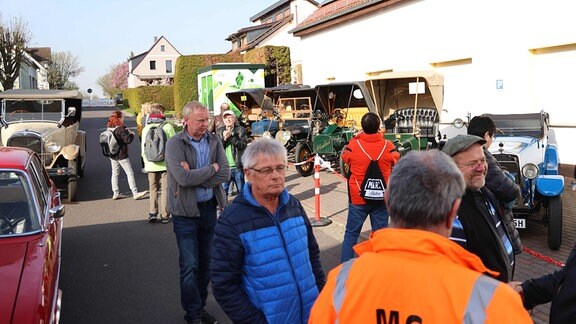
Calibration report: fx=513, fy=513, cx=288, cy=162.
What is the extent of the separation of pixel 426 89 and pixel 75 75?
76606mm

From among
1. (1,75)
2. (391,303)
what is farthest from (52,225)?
(1,75)

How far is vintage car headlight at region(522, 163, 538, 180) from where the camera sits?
258 inches

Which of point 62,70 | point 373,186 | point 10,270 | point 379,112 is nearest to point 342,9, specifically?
point 379,112

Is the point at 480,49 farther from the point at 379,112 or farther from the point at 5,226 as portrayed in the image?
the point at 5,226

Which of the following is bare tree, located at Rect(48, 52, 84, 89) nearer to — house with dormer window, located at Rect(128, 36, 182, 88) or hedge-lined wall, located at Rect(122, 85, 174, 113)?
house with dormer window, located at Rect(128, 36, 182, 88)

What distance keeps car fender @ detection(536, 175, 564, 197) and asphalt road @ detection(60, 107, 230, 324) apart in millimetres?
4226

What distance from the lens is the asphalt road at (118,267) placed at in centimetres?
479

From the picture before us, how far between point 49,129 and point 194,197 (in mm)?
8675

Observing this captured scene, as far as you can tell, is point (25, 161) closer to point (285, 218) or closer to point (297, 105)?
point (285, 218)

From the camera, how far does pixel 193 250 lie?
166 inches

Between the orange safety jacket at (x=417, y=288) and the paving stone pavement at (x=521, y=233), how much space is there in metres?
3.53

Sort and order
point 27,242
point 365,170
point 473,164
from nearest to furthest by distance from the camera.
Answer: point 473,164 → point 27,242 → point 365,170

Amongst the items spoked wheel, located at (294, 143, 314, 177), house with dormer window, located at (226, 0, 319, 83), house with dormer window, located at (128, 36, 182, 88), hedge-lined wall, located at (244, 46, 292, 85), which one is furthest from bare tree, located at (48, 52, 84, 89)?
spoked wheel, located at (294, 143, 314, 177)

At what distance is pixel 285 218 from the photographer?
8.48 feet
